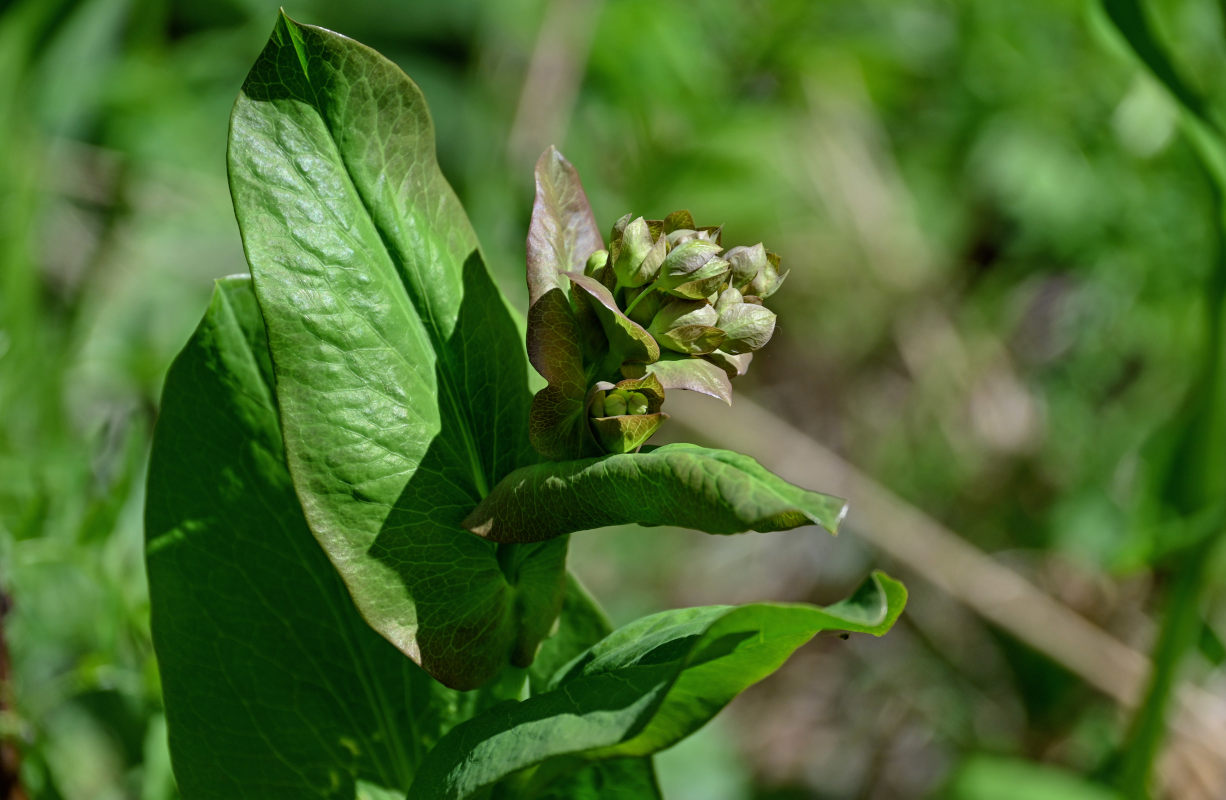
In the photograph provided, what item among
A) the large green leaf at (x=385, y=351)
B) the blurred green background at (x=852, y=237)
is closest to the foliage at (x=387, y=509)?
the large green leaf at (x=385, y=351)

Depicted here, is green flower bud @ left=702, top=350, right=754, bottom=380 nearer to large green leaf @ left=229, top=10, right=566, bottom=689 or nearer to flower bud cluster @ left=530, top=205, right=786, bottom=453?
flower bud cluster @ left=530, top=205, right=786, bottom=453

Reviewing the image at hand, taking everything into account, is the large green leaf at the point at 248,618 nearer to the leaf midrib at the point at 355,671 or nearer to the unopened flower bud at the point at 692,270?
the leaf midrib at the point at 355,671

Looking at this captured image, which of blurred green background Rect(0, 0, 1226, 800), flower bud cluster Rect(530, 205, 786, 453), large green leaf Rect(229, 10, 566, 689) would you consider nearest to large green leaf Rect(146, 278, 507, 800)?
large green leaf Rect(229, 10, 566, 689)

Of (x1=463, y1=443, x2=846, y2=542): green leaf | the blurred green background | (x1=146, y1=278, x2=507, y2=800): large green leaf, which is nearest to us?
(x1=463, y1=443, x2=846, y2=542): green leaf

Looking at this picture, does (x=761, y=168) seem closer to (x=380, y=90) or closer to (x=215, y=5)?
(x=215, y=5)

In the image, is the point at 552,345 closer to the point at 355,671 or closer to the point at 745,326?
the point at 745,326
